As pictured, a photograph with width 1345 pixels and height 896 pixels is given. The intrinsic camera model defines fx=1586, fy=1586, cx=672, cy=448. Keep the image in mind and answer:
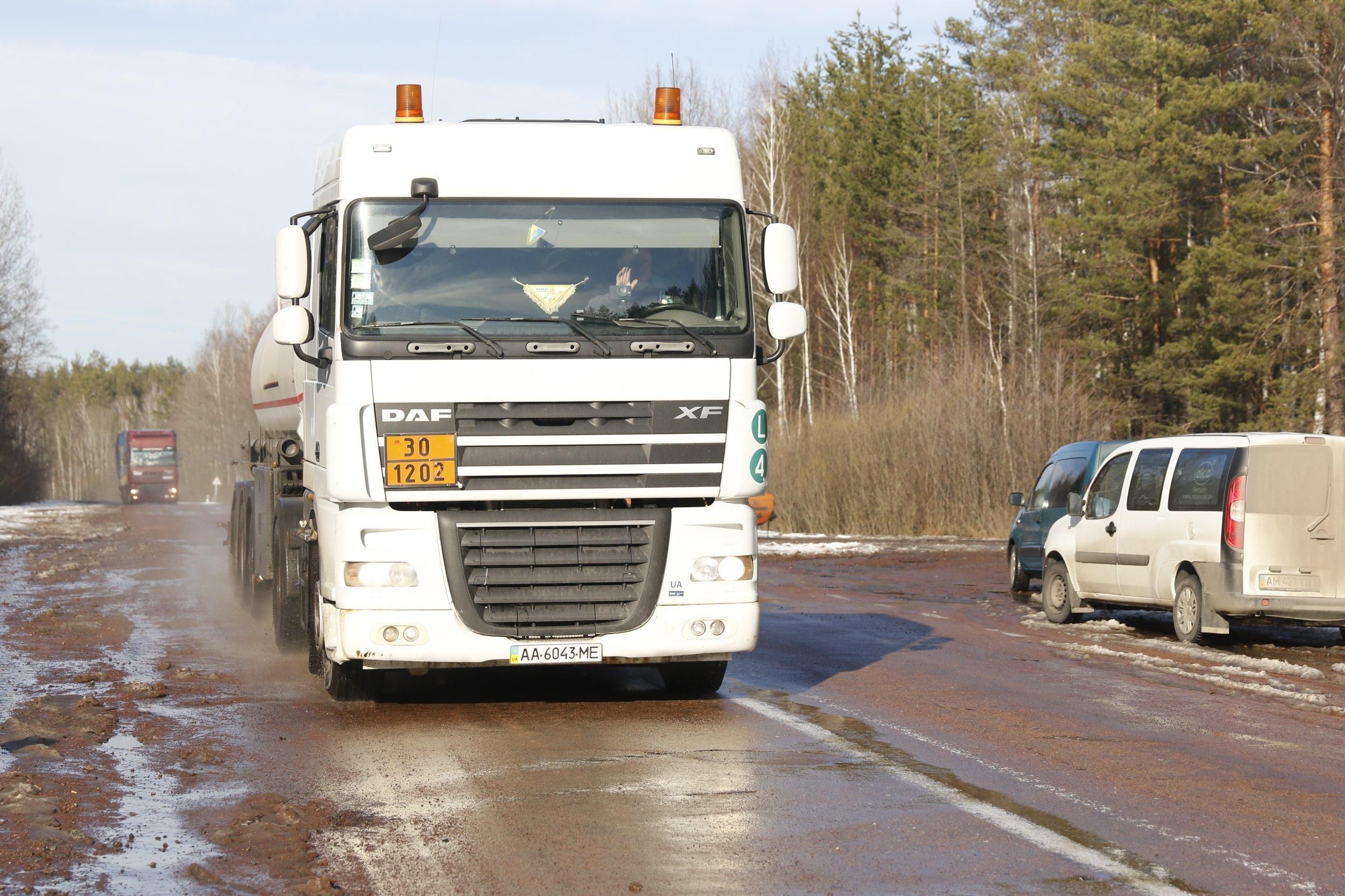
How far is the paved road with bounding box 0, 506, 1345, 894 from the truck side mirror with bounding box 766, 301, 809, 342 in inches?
93.5

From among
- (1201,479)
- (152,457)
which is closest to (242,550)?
(1201,479)

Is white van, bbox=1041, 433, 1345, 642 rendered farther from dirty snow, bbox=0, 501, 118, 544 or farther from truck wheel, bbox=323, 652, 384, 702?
dirty snow, bbox=0, 501, 118, 544

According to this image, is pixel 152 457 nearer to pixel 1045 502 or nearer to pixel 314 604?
pixel 1045 502

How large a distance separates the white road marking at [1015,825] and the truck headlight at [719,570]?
0.95m

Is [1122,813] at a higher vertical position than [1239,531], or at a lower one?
lower

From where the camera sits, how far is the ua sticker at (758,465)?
9578 mm

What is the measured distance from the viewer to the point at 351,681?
10266 millimetres

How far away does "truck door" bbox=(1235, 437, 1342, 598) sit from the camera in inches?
534

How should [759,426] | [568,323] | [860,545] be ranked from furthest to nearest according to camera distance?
[860,545] → [759,426] → [568,323]

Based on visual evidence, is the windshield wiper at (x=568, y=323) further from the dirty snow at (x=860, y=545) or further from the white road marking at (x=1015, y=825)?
the dirty snow at (x=860, y=545)

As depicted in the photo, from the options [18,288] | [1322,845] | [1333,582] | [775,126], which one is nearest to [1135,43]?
[775,126]

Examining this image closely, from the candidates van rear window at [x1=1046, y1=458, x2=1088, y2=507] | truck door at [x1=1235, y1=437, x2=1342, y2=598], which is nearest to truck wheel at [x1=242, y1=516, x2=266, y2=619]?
truck door at [x1=1235, y1=437, x2=1342, y2=598]

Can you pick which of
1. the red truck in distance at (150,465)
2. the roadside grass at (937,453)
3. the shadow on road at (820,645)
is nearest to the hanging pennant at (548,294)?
the shadow on road at (820,645)

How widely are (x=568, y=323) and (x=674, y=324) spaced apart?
2.09ft
